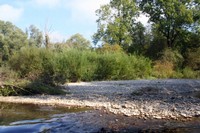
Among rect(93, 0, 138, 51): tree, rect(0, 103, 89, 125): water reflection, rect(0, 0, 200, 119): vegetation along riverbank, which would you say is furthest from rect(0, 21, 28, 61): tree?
rect(0, 103, 89, 125): water reflection

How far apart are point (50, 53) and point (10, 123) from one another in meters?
15.7

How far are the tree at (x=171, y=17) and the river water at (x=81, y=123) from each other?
33186mm

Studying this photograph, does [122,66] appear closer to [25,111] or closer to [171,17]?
[25,111]

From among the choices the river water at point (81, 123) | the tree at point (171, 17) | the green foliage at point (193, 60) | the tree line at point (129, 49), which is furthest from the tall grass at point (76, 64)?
the tree at point (171, 17)

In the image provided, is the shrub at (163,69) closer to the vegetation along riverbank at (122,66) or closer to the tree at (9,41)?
the vegetation along riverbank at (122,66)

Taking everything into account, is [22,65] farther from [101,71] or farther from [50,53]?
[101,71]

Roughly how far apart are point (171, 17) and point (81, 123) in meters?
35.4

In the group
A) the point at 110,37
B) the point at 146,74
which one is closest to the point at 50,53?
the point at 146,74

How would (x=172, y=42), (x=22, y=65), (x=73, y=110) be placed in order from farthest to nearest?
1. (x=172, y=42)
2. (x=22, y=65)
3. (x=73, y=110)

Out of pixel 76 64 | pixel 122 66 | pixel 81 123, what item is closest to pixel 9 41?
pixel 122 66

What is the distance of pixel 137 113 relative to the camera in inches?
328

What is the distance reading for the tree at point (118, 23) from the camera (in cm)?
4147

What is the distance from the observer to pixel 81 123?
7.52m

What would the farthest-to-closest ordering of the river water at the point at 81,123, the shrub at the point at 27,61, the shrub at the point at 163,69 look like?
1. the shrub at the point at 163,69
2. the shrub at the point at 27,61
3. the river water at the point at 81,123
